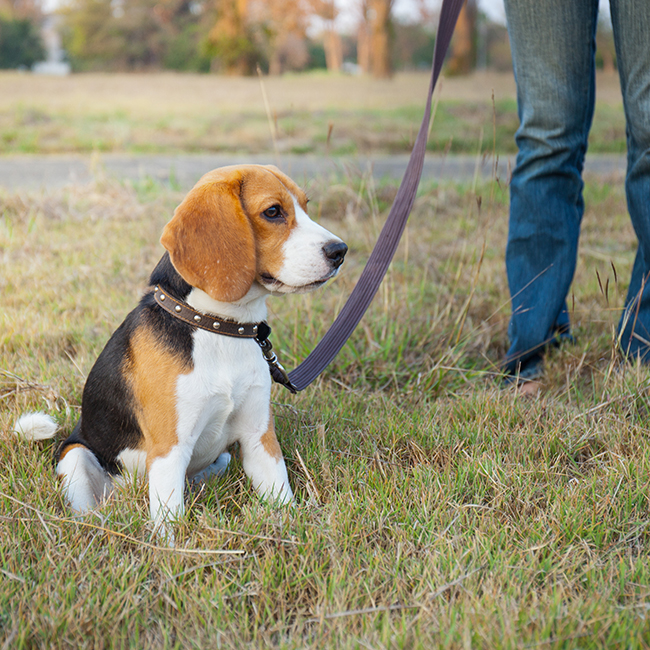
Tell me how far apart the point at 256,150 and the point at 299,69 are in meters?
39.0

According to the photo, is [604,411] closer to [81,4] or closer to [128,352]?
[128,352]

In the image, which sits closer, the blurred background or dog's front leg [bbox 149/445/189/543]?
dog's front leg [bbox 149/445/189/543]

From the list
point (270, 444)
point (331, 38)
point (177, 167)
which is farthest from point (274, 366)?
point (331, 38)

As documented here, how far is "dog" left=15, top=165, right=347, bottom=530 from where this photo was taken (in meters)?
1.87

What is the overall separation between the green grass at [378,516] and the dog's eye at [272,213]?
2.64ft

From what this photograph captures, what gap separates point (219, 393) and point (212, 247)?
17.2 inches

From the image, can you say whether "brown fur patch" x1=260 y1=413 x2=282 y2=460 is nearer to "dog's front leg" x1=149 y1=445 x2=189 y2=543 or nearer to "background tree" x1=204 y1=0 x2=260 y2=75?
"dog's front leg" x1=149 y1=445 x2=189 y2=543

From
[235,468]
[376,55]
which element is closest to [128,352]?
[235,468]

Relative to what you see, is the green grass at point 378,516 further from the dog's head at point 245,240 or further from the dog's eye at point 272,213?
the dog's eye at point 272,213

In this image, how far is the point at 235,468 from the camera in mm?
2254

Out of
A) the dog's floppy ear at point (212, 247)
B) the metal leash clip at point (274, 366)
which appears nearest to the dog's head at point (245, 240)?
the dog's floppy ear at point (212, 247)

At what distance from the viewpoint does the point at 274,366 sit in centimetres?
222

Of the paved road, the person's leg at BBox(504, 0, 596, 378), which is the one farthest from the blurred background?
the person's leg at BBox(504, 0, 596, 378)

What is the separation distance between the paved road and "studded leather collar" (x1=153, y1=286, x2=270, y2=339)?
455 centimetres
